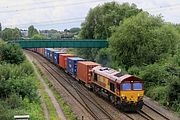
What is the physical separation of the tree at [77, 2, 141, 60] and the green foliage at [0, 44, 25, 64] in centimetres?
3149

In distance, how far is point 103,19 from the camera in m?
87.7

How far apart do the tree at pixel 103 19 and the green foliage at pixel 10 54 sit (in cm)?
3149

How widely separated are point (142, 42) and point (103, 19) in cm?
3081

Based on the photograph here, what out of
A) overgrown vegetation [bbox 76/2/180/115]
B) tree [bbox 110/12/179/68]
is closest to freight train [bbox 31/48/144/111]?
overgrown vegetation [bbox 76/2/180/115]

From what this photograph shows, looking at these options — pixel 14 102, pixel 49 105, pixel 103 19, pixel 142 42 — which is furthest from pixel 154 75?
pixel 103 19

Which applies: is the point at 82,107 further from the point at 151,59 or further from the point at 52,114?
the point at 151,59

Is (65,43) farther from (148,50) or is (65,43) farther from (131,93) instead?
(131,93)

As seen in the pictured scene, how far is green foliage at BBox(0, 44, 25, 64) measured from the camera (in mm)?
55156

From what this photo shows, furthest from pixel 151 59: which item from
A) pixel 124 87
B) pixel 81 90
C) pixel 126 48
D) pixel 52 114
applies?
pixel 52 114

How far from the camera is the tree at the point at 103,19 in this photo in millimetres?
86250

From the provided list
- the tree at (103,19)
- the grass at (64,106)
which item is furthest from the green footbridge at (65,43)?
Answer: the grass at (64,106)

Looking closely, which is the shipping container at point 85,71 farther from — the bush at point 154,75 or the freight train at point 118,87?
the bush at point 154,75

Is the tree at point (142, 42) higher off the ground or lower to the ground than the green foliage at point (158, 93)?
higher

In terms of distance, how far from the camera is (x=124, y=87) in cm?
3403
